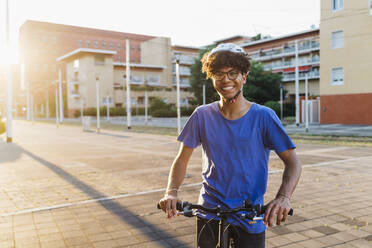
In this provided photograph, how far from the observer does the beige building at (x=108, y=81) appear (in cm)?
6438

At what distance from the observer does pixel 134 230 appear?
4492 mm

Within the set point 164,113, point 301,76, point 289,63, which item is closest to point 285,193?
point 164,113

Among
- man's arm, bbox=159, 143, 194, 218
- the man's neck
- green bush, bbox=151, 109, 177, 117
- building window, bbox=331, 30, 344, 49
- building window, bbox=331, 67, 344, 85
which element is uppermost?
building window, bbox=331, 30, 344, 49

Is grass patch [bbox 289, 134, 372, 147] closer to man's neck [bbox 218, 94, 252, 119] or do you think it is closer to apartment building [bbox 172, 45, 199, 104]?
man's neck [bbox 218, 94, 252, 119]

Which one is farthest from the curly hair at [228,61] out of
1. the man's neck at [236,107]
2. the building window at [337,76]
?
the building window at [337,76]

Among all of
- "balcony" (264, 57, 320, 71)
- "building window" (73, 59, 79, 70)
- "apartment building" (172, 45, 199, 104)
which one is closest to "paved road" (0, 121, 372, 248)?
"balcony" (264, 57, 320, 71)

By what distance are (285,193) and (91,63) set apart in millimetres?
65889

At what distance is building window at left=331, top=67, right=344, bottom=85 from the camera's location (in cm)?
3036

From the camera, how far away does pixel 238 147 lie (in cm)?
196

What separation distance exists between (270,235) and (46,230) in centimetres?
276

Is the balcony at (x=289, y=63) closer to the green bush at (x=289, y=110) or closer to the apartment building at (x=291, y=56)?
the apartment building at (x=291, y=56)

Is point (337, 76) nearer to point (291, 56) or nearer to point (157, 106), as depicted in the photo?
point (291, 56)

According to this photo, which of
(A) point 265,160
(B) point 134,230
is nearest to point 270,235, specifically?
(B) point 134,230

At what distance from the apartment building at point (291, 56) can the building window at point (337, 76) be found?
2401 cm
